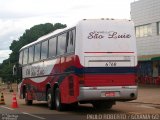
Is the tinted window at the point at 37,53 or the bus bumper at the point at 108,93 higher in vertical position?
the tinted window at the point at 37,53

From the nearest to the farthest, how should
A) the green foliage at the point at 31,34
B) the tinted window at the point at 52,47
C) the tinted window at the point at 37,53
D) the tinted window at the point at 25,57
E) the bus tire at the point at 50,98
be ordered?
the tinted window at the point at 52,47 → the bus tire at the point at 50,98 → the tinted window at the point at 37,53 → the tinted window at the point at 25,57 → the green foliage at the point at 31,34

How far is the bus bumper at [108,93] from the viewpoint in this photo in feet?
59.2

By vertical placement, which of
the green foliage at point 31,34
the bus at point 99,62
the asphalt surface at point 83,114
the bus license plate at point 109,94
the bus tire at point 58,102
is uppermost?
the green foliage at point 31,34

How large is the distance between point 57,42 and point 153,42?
30595 mm

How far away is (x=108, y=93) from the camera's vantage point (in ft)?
59.9

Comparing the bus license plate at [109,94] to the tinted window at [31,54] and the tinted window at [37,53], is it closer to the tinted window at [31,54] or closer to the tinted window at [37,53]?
the tinted window at [37,53]

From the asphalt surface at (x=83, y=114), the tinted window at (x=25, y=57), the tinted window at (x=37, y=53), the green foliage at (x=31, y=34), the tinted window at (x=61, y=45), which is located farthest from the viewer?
the green foliage at (x=31, y=34)

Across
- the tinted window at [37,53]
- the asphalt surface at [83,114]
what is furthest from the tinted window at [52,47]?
the asphalt surface at [83,114]

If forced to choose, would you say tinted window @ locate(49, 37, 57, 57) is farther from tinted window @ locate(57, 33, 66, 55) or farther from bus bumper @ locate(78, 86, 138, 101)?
bus bumper @ locate(78, 86, 138, 101)

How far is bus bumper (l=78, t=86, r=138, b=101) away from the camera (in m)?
18.0

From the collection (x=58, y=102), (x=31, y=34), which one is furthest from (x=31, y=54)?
(x=31, y=34)

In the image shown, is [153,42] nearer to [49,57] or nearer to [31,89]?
[31,89]

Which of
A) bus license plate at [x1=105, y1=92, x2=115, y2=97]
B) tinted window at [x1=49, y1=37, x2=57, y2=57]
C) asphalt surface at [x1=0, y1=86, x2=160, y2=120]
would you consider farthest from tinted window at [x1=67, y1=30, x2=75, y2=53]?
asphalt surface at [x1=0, y1=86, x2=160, y2=120]

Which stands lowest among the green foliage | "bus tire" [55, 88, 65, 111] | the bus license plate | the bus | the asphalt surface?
the asphalt surface
